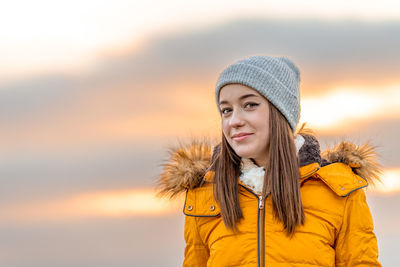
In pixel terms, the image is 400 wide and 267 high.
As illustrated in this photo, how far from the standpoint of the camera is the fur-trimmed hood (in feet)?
9.26

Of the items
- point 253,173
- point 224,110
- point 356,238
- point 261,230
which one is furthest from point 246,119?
point 356,238

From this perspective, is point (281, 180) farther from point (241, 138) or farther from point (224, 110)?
point (224, 110)

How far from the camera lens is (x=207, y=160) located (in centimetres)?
295

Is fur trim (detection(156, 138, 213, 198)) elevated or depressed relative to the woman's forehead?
depressed

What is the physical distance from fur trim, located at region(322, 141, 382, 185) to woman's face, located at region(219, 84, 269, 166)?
20.1 inches

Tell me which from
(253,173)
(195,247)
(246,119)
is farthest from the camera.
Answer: (195,247)

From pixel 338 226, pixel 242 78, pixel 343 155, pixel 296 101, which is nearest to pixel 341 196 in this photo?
pixel 338 226

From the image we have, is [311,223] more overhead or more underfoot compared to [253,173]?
more underfoot

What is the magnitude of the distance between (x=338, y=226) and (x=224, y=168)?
2.12 ft

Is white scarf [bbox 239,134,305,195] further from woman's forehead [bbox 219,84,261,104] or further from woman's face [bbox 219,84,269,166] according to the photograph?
woman's forehead [bbox 219,84,261,104]

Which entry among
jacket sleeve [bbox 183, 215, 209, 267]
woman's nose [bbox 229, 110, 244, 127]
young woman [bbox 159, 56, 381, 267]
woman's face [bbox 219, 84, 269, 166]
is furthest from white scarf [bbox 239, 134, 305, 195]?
jacket sleeve [bbox 183, 215, 209, 267]

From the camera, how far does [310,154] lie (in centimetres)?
270

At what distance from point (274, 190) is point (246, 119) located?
0.38m

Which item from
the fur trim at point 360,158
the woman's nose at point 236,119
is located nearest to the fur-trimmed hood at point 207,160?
the fur trim at point 360,158
